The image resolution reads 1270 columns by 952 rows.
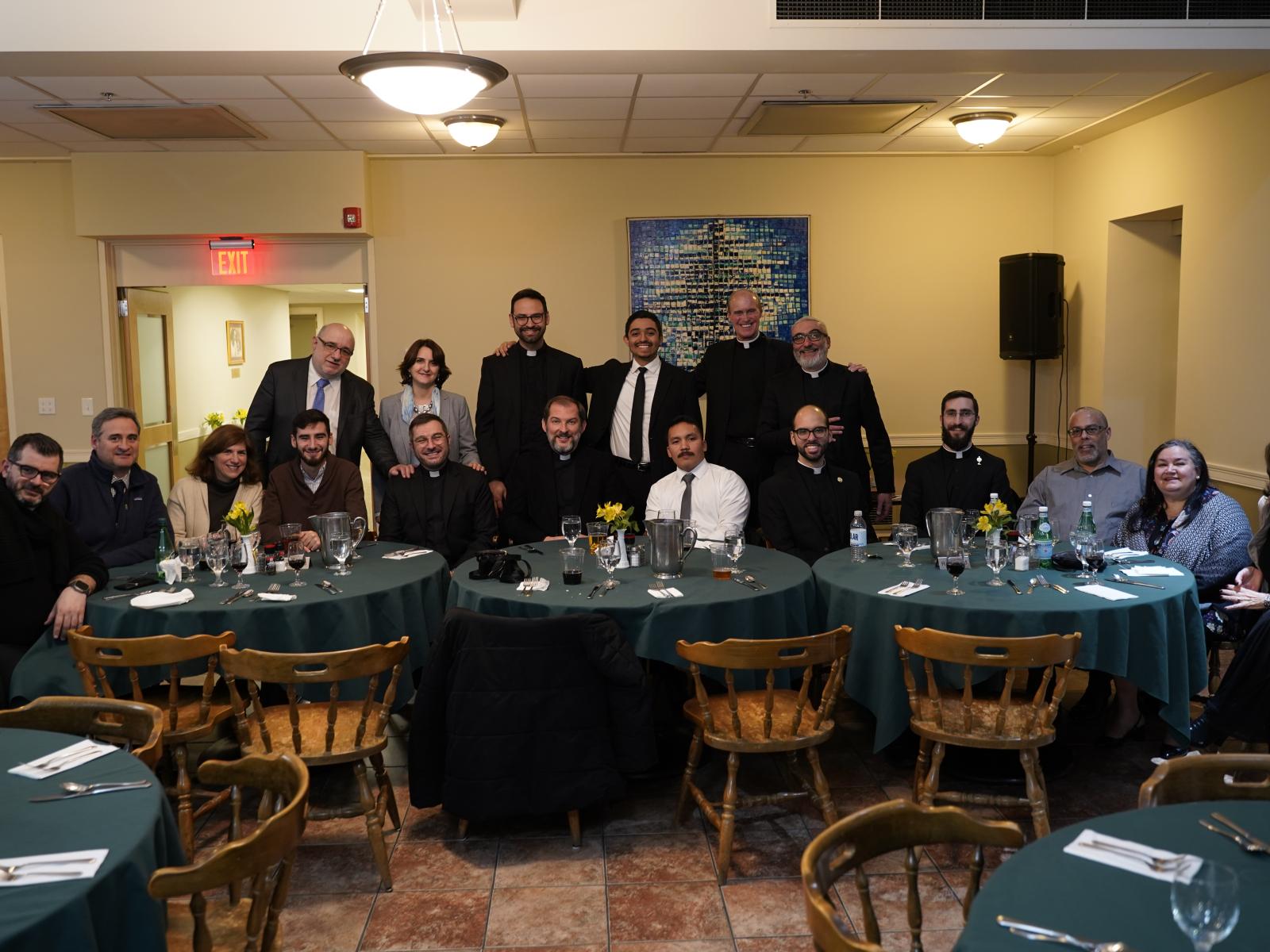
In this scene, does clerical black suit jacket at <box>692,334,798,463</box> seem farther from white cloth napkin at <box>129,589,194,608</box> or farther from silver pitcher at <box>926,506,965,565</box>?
white cloth napkin at <box>129,589,194,608</box>

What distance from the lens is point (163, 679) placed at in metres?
3.88

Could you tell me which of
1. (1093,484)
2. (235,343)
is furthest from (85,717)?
(235,343)

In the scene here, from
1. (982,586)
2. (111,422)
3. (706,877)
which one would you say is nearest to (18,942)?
(706,877)

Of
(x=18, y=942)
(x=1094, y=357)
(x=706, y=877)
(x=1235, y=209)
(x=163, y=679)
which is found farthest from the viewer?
(x=1094, y=357)

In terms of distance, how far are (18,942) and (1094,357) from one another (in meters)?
7.07

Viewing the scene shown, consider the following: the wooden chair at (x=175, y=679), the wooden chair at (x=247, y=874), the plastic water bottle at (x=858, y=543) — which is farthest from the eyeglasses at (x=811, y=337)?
the wooden chair at (x=247, y=874)

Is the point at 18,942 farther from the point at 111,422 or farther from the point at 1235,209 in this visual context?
the point at 1235,209

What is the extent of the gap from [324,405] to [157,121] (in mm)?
1944

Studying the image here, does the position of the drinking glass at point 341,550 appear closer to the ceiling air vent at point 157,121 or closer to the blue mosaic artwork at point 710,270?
the ceiling air vent at point 157,121

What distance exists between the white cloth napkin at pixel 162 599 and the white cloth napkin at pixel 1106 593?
3.13 metres

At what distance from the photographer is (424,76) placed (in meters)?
3.58

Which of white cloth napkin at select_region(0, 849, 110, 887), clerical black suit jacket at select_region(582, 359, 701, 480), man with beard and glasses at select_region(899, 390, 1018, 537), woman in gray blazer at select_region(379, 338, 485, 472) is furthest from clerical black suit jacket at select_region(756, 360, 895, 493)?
white cloth napkin at select_region(0, 849, 110, 887)

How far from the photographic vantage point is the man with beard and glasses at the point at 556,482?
542 centimetres

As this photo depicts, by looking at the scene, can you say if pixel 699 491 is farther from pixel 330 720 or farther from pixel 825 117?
pixel 825 117
